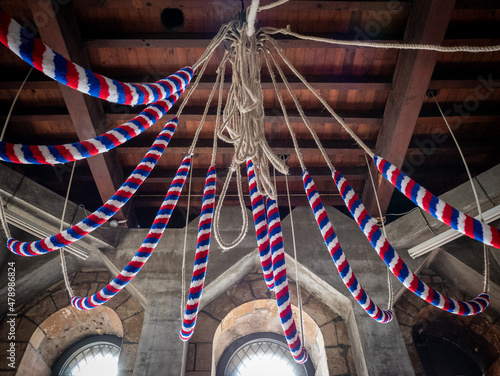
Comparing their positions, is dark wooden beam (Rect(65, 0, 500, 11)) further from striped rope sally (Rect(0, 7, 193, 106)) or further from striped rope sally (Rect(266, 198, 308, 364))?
striped rope sally (Rect(266, 198, 308, 364))

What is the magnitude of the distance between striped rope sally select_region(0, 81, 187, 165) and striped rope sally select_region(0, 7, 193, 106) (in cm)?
30

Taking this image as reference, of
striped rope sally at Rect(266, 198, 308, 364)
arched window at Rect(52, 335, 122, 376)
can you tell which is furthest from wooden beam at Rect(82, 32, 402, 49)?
arched window at Rect(52, 335, 122, 376)

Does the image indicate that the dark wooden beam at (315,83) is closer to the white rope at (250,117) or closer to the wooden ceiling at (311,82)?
the wooden ceiling at (311,82)

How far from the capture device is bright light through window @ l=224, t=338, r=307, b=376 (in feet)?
14.1

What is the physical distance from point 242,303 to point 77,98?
10.1 ft

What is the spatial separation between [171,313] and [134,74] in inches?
108

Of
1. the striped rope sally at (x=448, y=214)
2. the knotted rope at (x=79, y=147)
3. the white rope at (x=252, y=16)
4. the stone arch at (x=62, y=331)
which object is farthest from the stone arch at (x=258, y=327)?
the white rope at (x=252, y=16)

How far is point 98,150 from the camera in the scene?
181 cm

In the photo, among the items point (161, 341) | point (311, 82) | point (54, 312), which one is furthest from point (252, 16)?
point (54, 312)

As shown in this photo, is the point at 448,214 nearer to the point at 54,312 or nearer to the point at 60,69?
the point at 60,69

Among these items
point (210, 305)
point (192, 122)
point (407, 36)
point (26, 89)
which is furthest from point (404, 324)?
point (26, 89)

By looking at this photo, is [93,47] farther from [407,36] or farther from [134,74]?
[407,36]

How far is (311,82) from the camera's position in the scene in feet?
12.1

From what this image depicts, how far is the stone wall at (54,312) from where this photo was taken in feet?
12.9
